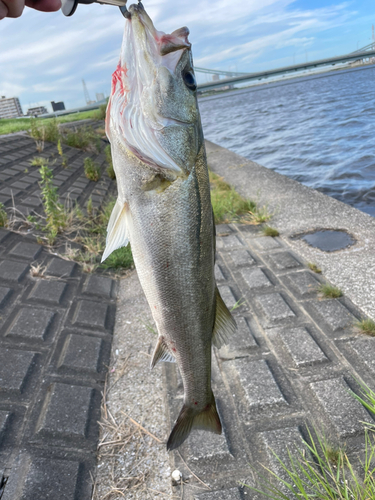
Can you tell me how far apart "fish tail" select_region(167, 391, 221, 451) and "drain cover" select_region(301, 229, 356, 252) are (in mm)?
A: 3449

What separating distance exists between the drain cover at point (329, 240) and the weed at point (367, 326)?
1.69 m

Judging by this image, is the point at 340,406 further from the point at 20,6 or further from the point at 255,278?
the point at 20,6

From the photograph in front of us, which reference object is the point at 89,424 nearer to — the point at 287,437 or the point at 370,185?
the point at 287,437

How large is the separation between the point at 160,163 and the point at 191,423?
141cm

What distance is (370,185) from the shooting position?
8.38 meters

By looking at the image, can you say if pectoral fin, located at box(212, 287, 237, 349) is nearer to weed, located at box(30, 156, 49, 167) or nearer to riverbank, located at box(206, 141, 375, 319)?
riverbank, located at box(206, 141, 375, 319)

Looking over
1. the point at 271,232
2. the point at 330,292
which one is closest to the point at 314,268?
the point at 330,292

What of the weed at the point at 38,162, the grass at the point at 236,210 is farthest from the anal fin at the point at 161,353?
the weed at the point at 38,162

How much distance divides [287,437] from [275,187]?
19.7 ft

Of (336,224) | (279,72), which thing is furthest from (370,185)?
(279,72)

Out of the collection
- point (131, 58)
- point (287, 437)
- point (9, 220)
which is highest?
point (131, 58)

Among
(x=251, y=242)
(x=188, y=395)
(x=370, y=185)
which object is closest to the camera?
(x=188, y=395)

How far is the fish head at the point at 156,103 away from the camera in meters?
1.51

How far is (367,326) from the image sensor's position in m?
3.22
